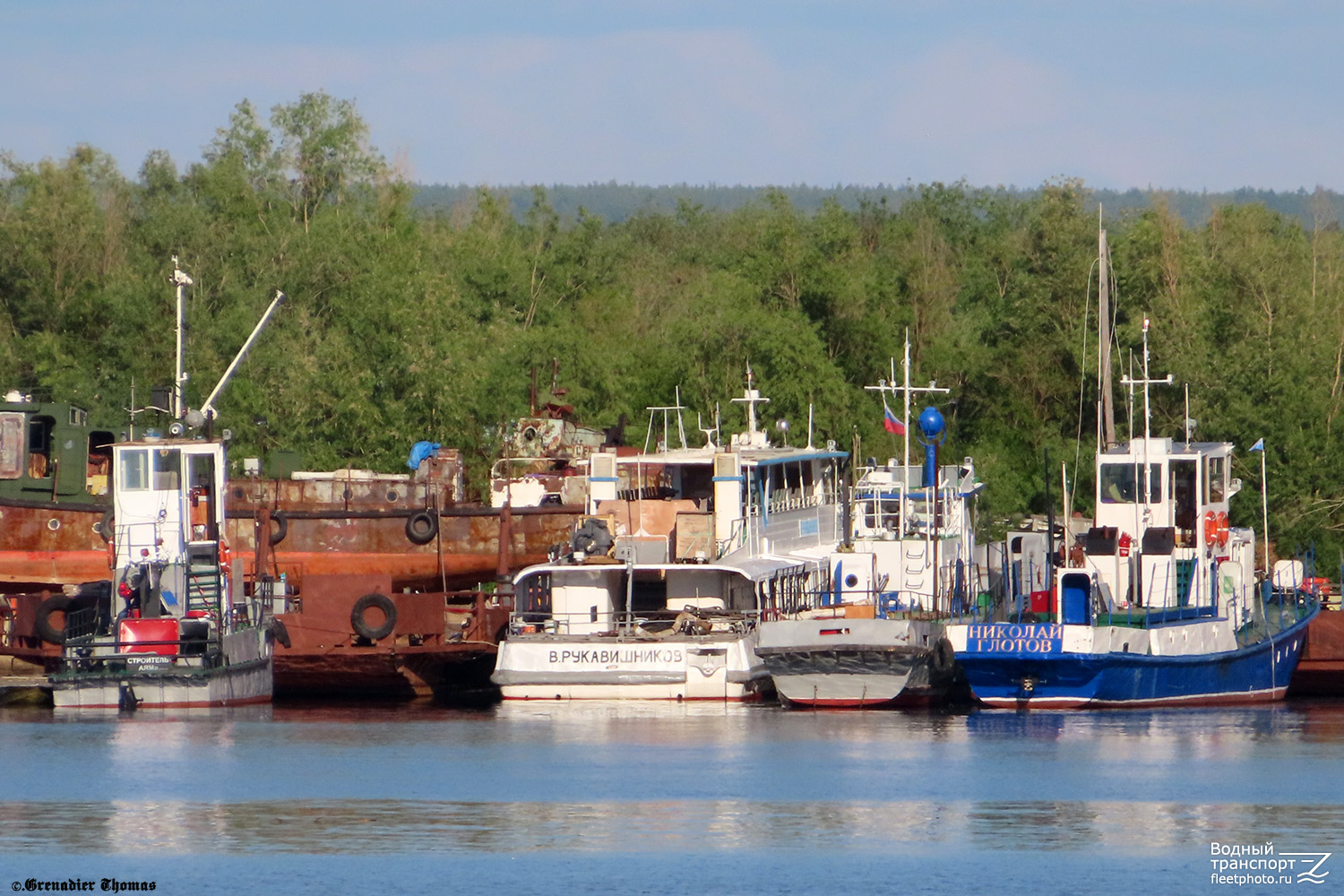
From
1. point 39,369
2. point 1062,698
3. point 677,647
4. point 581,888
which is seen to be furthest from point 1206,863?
point 39,369

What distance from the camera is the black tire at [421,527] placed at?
42.8 meters

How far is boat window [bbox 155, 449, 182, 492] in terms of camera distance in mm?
36000

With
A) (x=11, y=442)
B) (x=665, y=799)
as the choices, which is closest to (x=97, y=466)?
(x=11, y=442)

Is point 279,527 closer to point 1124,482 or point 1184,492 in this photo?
point 1124,482

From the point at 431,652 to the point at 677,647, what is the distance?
5006 millimetres

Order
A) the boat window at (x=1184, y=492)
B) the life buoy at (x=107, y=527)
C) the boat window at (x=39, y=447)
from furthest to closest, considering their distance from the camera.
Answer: the boat window at (x=39, y=447) < the boat window at (x=1184, y=492) < the life buoy at (x=107, y=527)

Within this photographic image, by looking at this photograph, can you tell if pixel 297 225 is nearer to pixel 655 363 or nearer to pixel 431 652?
pixel 655 363

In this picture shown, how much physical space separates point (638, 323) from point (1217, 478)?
134 ft

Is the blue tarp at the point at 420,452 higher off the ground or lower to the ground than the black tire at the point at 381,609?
higher

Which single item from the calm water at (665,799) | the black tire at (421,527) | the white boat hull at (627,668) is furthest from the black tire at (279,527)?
the white boat hull at (627,668)

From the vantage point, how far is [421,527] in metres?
42.8

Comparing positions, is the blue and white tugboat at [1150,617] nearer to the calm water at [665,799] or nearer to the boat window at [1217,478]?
the boat window at [1217,478]

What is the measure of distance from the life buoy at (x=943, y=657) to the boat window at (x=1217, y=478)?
599cm

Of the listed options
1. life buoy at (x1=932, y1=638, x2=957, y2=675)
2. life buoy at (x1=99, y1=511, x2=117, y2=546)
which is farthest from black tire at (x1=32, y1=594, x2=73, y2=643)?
life buoy at (x1=932, y1=638, x2=957, y2=675)
